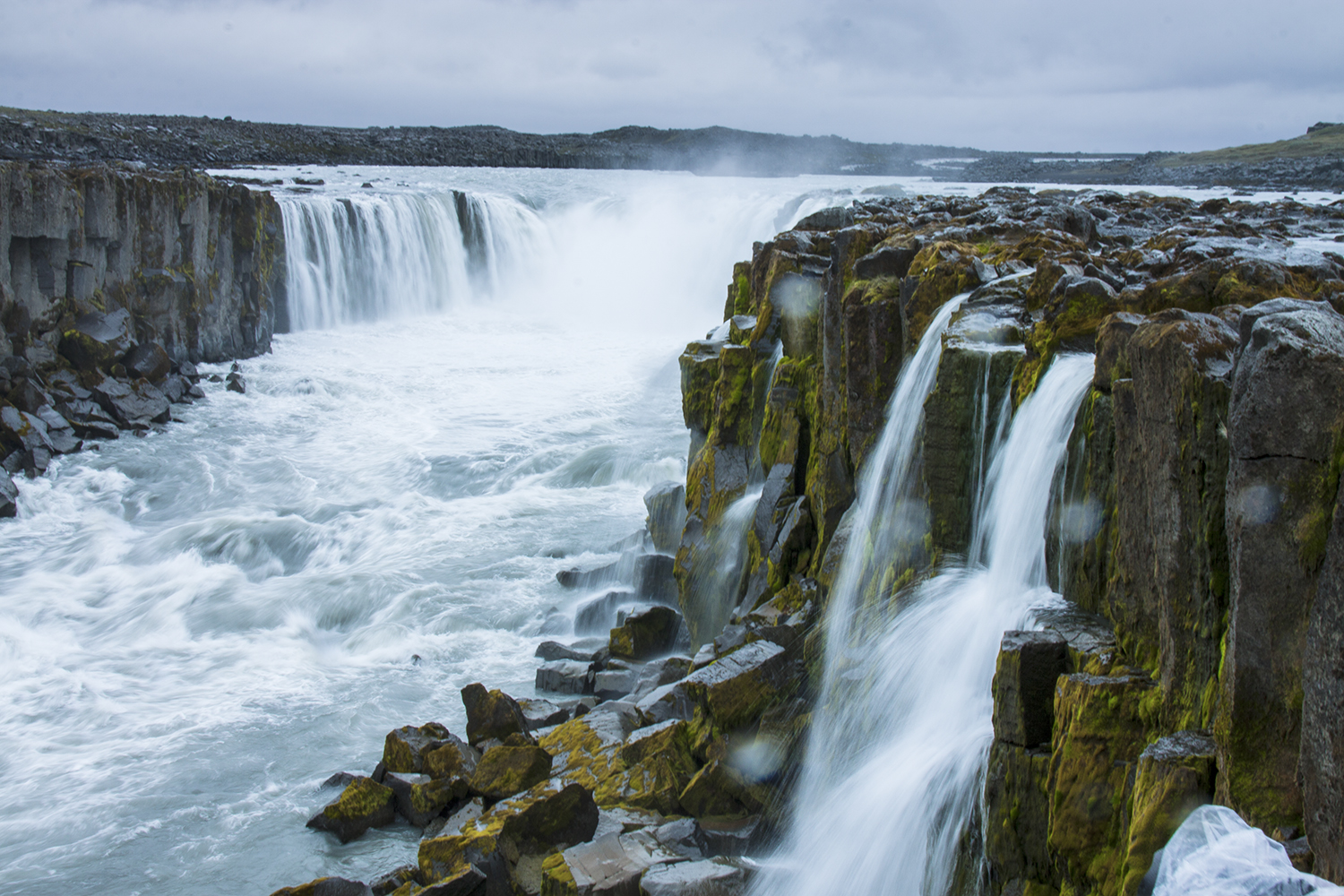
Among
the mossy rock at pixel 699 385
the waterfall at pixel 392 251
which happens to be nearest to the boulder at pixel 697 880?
the mossy rock at pixel 699 385

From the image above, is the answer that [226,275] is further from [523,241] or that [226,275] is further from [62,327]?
[523,241]

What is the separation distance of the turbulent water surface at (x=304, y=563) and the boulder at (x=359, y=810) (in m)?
0.12

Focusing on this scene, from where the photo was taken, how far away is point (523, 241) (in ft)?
133

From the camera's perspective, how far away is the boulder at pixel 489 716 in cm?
888

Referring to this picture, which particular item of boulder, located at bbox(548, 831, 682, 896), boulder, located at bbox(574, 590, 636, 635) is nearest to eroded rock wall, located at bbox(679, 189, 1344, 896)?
boulder, located at bbox(548, 831, 682, 896)

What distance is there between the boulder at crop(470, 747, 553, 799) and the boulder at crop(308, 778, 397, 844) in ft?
2.57

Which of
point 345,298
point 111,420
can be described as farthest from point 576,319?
point 111,420

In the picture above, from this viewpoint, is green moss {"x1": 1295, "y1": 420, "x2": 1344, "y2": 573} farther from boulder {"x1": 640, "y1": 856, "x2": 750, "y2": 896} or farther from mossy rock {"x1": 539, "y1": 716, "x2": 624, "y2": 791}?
mossy rock {"x1": 539, "y1": 716, "x2": 624, "y2": 791}

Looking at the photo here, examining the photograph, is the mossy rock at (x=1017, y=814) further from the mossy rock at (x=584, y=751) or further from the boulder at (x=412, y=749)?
the boulder at (x=412, y=749)

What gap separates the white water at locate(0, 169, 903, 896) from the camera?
348 inches

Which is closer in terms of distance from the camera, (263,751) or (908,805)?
(908,805)

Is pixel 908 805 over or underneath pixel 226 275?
underneath

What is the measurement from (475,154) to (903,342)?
69237 millimetres

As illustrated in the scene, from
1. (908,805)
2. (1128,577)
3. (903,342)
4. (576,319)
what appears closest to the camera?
(1128,577)
